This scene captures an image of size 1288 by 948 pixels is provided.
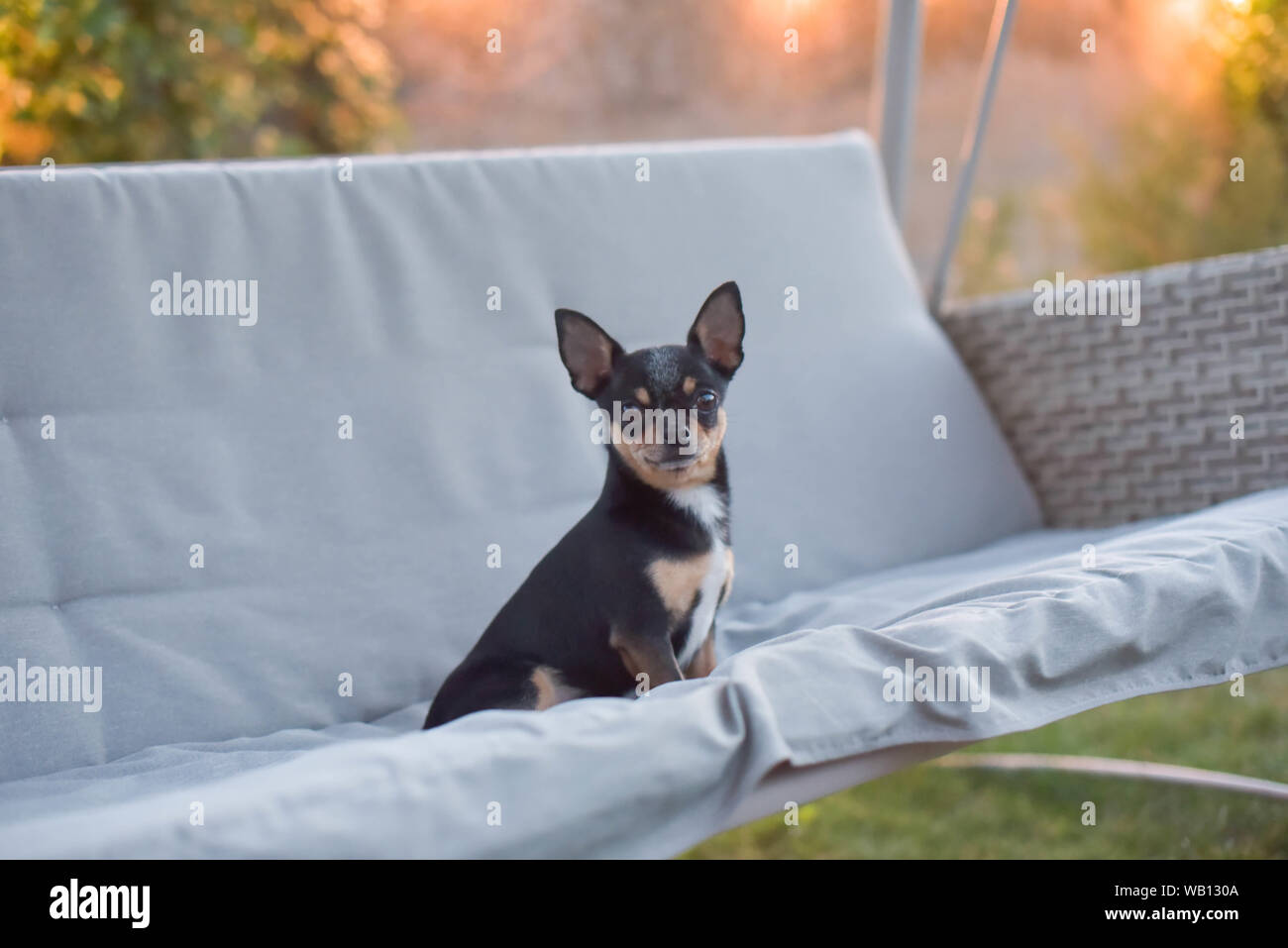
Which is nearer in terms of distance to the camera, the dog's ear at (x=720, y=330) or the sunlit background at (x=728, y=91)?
the dog's ear at (x=720, y=330)

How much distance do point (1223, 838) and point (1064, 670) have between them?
0.94m

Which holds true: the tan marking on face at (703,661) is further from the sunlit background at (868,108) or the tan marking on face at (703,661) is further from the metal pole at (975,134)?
the metal pole at (975,134)

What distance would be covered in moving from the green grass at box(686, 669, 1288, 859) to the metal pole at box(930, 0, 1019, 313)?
3.12ft

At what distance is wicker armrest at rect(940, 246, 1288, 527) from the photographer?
1763 millimetres

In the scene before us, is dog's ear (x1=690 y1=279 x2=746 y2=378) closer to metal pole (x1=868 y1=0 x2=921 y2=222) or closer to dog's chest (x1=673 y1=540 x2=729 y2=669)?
dog's chest (x1=673 y1=540 x2=729 y2=669)

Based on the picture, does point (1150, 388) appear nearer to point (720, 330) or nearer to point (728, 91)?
point (720, 330)

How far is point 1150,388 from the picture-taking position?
6.19 ft

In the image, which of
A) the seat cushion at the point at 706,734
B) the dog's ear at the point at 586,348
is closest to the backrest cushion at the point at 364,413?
the seat cushion at the point at 706,734

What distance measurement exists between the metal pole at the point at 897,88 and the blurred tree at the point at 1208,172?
1667 mm

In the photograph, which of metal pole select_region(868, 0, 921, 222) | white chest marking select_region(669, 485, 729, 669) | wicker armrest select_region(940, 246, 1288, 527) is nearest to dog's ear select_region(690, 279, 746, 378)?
white chest marking select_region(669, 485, 729, 669)

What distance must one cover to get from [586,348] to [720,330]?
0.50 ft

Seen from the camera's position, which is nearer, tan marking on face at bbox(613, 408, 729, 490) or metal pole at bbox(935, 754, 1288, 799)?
tan marking on face at bbox(613, 408, 729, 490)

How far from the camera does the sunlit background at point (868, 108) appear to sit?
80.7 inches
